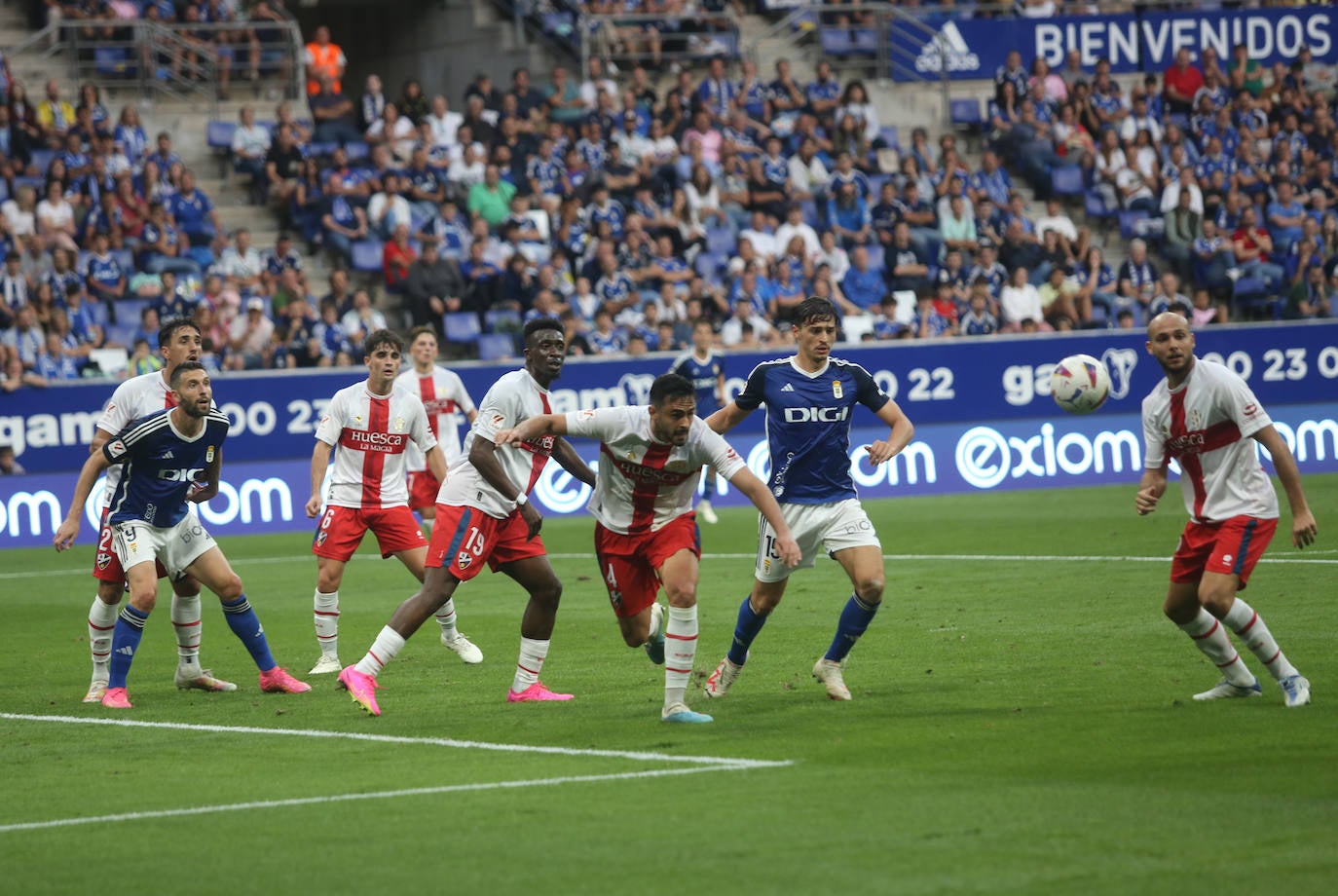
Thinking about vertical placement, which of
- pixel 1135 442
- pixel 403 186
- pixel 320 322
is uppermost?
pixel 403 186

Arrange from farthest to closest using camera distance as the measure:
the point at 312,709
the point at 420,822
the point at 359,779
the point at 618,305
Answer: the point at 618,305, the point at 312,709, the point at 359,779, the point at 420,822

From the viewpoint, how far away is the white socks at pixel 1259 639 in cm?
955

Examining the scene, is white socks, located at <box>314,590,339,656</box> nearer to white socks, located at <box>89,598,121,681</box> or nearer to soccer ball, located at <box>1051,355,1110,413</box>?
white socks, located at <box>89,598,121,681</box>

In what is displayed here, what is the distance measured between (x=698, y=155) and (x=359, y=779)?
21.2 m

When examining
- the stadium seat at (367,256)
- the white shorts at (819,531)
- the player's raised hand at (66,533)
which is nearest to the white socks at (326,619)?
the player's raised hand at (66,533)

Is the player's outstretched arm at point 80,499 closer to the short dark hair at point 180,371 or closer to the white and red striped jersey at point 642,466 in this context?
the short dark hair at point 180,371

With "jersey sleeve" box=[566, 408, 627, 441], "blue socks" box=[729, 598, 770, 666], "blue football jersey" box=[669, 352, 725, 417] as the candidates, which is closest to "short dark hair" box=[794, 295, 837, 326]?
"jersey sleeve" box=[566, 408, 627, 441]

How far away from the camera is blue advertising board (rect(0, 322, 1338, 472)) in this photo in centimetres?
2184

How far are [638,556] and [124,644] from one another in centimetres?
317

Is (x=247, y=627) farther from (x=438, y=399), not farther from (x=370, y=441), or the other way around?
(x=438, y=399)

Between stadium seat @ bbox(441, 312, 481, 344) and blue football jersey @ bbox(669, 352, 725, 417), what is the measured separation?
12.6ft

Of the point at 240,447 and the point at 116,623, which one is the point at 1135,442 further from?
the point at 116,623

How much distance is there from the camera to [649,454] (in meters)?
9.82

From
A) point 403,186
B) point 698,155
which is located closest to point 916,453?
point 698,155
